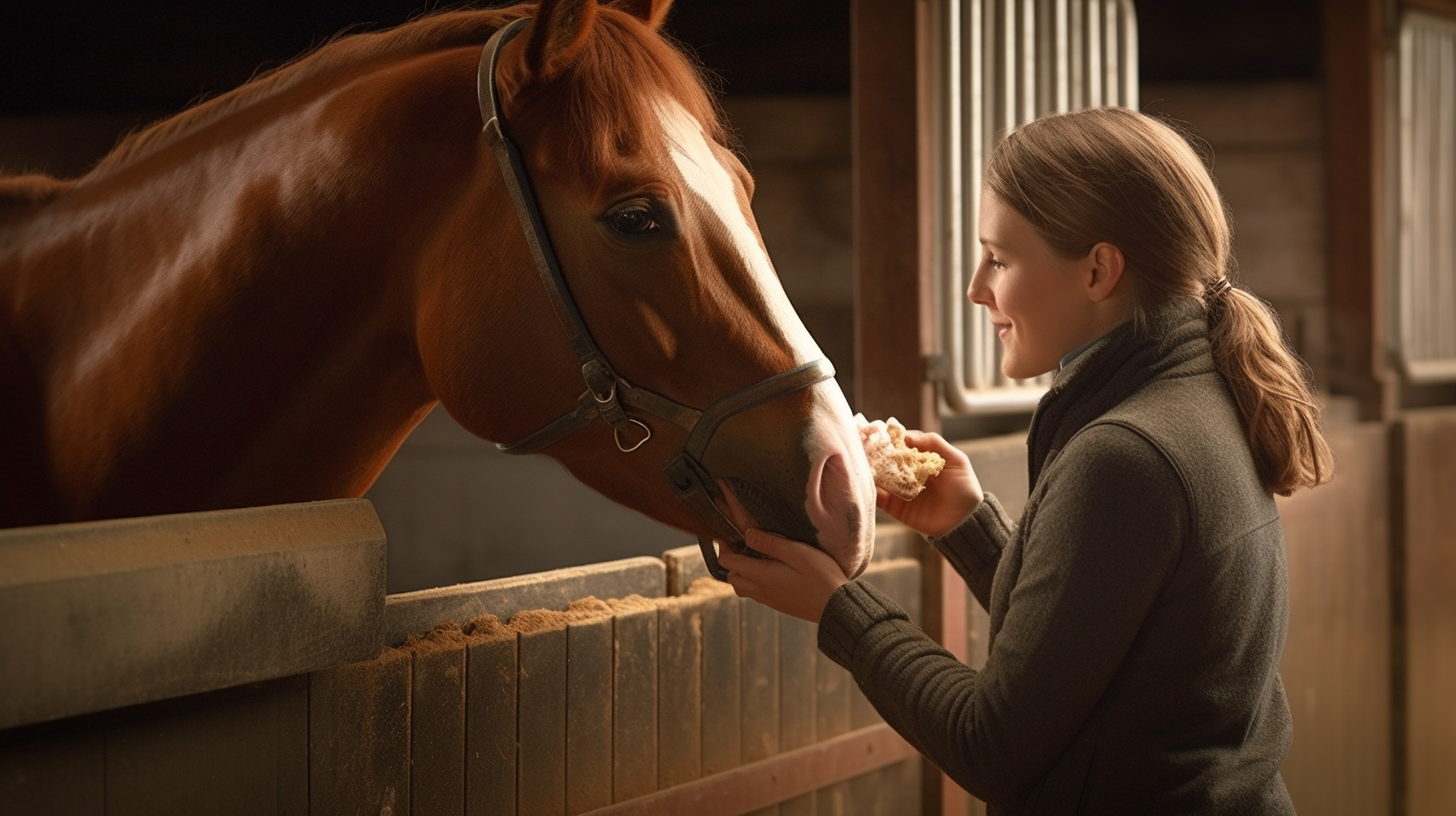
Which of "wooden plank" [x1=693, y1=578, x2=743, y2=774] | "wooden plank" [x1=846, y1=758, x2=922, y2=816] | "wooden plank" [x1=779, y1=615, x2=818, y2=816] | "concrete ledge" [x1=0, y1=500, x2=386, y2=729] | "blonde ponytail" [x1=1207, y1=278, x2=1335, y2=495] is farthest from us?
"wooden plank" [x1=846, y1=758, x2=922, y2=816]

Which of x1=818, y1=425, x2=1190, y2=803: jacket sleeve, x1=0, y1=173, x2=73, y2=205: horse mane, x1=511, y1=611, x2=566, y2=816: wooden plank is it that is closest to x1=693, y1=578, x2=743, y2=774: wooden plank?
x1=511, y1=611, x2=566, y2=816: wooden plank

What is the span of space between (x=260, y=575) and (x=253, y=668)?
0.27 ft

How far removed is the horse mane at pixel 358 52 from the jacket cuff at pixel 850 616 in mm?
746

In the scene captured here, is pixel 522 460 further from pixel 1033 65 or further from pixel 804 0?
pixel 1033 65

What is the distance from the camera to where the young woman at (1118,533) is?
105 cm

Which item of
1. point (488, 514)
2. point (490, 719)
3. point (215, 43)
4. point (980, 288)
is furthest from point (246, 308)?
point (488, 514)

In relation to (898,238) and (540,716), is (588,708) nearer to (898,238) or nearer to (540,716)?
(540,716)

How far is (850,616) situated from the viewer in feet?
3.89

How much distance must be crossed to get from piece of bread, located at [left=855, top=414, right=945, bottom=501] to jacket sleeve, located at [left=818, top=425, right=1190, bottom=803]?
27 centimetres

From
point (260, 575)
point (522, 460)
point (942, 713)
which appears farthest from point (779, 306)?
point (522, 460)

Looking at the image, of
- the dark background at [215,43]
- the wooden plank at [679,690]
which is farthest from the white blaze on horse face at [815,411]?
the dark background at [215,43]

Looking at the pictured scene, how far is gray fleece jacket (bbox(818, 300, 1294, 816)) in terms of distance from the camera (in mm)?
1046

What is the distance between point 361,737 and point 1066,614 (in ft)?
2.36

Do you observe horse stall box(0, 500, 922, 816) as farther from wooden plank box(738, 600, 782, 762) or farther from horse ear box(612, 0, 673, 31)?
horse ear box(612, 0, 673, 31)
